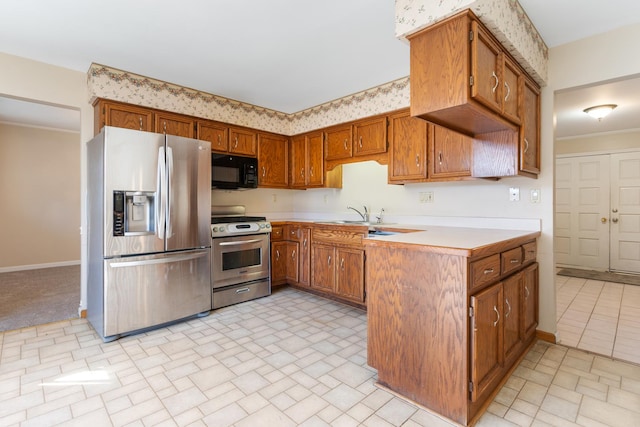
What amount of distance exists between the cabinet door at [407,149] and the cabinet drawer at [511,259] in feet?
3.76

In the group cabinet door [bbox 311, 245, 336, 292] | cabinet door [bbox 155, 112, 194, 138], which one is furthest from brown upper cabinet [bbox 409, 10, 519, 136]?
cabinet door [bbox 155, 112, 194, 138]

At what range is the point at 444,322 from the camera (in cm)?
159

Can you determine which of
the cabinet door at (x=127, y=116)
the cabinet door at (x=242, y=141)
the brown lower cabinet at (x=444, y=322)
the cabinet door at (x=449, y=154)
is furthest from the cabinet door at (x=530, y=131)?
the cabinet door at (x=127, y=116)

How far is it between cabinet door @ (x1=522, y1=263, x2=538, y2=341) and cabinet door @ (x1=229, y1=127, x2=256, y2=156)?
128 inches

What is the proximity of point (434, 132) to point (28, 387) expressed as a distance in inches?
140

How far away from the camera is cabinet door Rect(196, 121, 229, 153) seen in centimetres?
357

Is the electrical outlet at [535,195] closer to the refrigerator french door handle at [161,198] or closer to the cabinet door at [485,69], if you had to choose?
the cabinet door at [485,69]

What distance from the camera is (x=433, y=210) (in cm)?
328

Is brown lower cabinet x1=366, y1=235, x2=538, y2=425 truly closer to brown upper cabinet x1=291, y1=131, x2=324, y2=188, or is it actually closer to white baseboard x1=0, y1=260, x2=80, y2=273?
brown upper cabinet x1=291, y1=131, x2=324, y2=188

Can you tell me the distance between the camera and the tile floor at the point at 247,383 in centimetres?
163

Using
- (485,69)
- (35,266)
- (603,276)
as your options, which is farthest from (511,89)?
(35,266)

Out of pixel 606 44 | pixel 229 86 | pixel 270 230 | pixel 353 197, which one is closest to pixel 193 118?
pixel 229 86

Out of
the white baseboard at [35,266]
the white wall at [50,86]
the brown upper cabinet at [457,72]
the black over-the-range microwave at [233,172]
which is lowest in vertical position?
the white baseboard at [35,266]

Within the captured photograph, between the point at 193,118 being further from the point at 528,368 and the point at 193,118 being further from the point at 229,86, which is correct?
the point at 528,368
